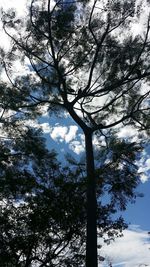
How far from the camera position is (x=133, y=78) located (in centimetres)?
1138

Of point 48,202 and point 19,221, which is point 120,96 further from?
point 19,221

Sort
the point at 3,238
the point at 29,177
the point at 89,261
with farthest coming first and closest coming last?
the point at 29,177 < the point at 3,238 < the point at 89,261

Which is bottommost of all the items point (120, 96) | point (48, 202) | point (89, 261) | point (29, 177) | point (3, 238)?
point (89, 261)

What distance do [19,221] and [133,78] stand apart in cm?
504

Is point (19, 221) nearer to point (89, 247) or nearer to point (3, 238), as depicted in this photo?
point (3, 238)

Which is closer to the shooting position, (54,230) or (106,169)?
(54,230)

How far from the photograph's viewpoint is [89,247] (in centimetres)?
839

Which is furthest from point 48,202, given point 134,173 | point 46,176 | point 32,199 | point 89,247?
point 134,173

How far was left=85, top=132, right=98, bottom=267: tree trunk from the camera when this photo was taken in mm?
8250

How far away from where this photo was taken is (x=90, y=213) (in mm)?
9016

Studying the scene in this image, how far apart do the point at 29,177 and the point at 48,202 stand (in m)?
1.06

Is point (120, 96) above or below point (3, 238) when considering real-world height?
above

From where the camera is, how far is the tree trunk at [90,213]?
8250mm

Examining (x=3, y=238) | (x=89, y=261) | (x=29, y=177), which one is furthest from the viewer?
(x=29, y=177)
